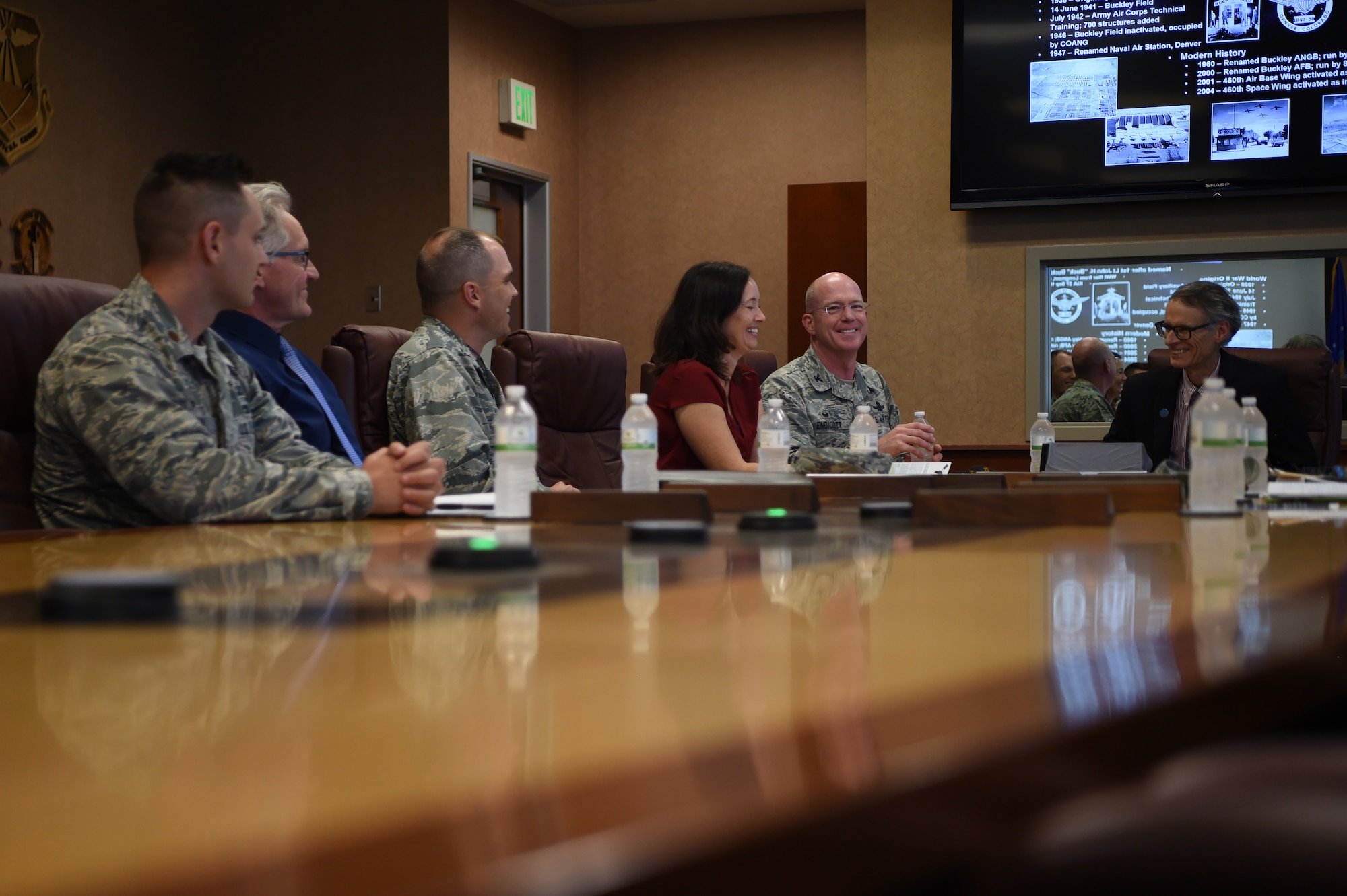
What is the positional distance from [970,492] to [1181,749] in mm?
1054

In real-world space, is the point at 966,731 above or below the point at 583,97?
below

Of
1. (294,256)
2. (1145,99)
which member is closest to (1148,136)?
(1145,99)

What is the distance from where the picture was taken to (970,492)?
1.57m

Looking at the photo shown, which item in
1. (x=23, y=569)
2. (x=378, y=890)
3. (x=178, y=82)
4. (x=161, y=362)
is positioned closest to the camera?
(x=378, y=890)

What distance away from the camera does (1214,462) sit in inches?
68.1

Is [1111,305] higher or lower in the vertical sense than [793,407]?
higher

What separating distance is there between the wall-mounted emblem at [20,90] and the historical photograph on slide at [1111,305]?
14.1ft

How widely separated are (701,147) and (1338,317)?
11.3ft

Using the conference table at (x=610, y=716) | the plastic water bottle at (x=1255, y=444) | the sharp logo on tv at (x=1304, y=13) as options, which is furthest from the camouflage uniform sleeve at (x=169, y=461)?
the sharp logo on tv at (x=1304, y=13)

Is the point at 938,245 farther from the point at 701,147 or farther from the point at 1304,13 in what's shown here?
the point at 701,147

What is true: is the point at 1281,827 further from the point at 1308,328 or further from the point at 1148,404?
the point at 1308,328

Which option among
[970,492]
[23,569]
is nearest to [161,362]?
[23,569]

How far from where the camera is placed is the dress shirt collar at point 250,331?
8.82 feet

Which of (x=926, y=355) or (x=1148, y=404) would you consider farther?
(x=926, y=355)
